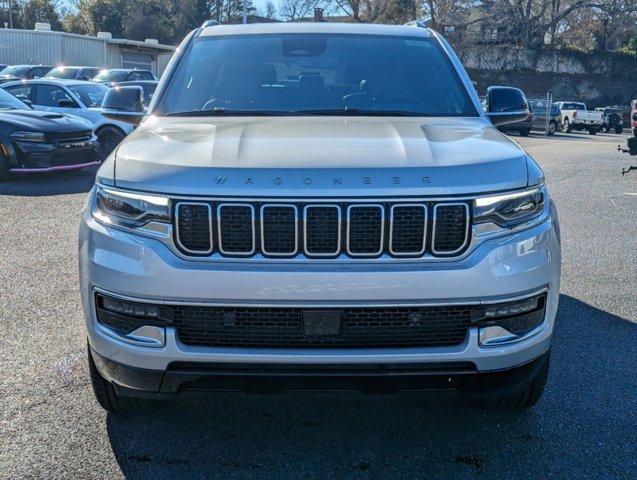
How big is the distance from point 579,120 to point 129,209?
37.4 m

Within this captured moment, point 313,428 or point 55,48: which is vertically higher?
point 55,48

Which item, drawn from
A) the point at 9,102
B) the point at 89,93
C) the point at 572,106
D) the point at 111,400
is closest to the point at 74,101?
the point at 89,93

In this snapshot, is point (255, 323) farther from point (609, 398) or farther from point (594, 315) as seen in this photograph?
point (594, 315)

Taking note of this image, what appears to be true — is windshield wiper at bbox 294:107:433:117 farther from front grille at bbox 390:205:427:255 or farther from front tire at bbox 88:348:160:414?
front tire at bbox 88:348:160:414

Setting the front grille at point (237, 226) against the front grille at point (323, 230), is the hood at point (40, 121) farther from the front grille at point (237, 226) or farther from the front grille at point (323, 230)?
the front grille at point (323, 230)

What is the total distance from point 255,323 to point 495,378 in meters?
1.02

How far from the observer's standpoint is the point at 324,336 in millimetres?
2744

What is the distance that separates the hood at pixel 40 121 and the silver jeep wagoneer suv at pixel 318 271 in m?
→ 9.06

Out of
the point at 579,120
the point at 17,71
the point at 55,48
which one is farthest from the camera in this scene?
the point at 55,48

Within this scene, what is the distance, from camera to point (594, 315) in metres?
5.11

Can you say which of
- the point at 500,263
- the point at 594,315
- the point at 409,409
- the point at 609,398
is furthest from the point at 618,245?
the point at 500,263

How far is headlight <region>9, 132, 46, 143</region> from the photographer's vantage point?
11.0m

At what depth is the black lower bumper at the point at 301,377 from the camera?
2.72 m

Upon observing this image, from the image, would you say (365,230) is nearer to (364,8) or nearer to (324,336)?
(324,336)
